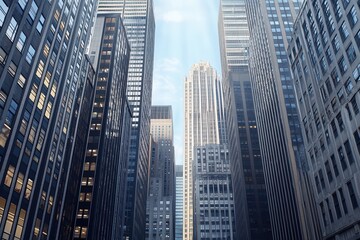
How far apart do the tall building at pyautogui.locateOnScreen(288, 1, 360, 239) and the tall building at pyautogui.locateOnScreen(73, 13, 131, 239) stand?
198 feet

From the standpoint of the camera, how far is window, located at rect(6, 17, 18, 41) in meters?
46.3

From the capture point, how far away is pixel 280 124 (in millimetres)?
107438

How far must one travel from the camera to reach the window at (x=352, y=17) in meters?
41.9

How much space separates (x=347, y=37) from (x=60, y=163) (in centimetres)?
5088

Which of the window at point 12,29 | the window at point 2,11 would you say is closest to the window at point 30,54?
the window at point 12,29

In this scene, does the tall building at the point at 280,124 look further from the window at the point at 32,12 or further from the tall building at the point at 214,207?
the window at the point at 32,12

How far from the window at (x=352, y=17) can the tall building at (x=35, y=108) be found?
142 feet

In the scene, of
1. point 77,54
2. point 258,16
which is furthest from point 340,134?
point 258,16

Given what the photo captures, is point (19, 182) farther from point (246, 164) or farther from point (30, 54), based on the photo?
point (246, 164)

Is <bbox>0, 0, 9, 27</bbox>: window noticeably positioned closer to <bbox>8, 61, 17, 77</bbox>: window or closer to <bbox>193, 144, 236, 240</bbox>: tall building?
<bbox>8, 61, 17, 77</bbox>: window

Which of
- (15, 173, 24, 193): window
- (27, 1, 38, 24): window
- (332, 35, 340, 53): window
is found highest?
(27, 1, 38, 24): window

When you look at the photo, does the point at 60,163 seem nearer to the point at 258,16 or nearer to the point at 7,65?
the point at 7,65

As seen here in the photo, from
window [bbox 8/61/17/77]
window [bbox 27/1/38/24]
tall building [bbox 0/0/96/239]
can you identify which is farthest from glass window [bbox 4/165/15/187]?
window [bbox 27/1/38/24]

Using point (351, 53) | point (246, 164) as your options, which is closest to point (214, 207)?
point (246, 164)
